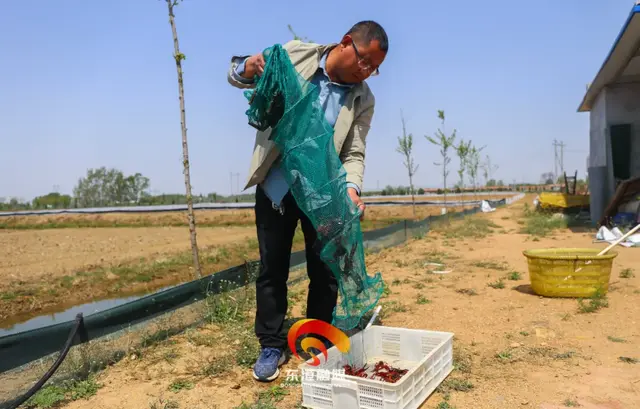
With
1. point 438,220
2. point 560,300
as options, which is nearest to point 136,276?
point 560,300

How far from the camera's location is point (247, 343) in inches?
121

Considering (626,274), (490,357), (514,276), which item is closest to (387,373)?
(490,357)

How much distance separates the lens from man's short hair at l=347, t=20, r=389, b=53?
2.28 meters

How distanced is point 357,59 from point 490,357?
1.85m

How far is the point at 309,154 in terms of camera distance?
7.34 ft

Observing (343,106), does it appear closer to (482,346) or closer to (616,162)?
(482,346)

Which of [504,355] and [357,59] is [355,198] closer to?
[357,59]

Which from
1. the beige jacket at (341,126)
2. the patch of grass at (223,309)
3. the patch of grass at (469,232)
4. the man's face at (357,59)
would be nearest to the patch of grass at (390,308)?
the patch of grass at (223,309)

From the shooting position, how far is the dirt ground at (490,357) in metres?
2.35

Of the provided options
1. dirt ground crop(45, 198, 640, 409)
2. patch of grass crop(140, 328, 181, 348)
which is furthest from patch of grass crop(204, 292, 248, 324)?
patch of grass crop(140, 328, 181, 348)

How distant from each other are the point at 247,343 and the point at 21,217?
33616 millimetres

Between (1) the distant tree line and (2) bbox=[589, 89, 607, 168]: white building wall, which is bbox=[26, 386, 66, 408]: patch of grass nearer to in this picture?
(2) bbox=[589, 89, 607, 168]: white building wall

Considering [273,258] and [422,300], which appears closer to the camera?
[273,258]

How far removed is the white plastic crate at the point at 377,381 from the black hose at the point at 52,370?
1259mm
